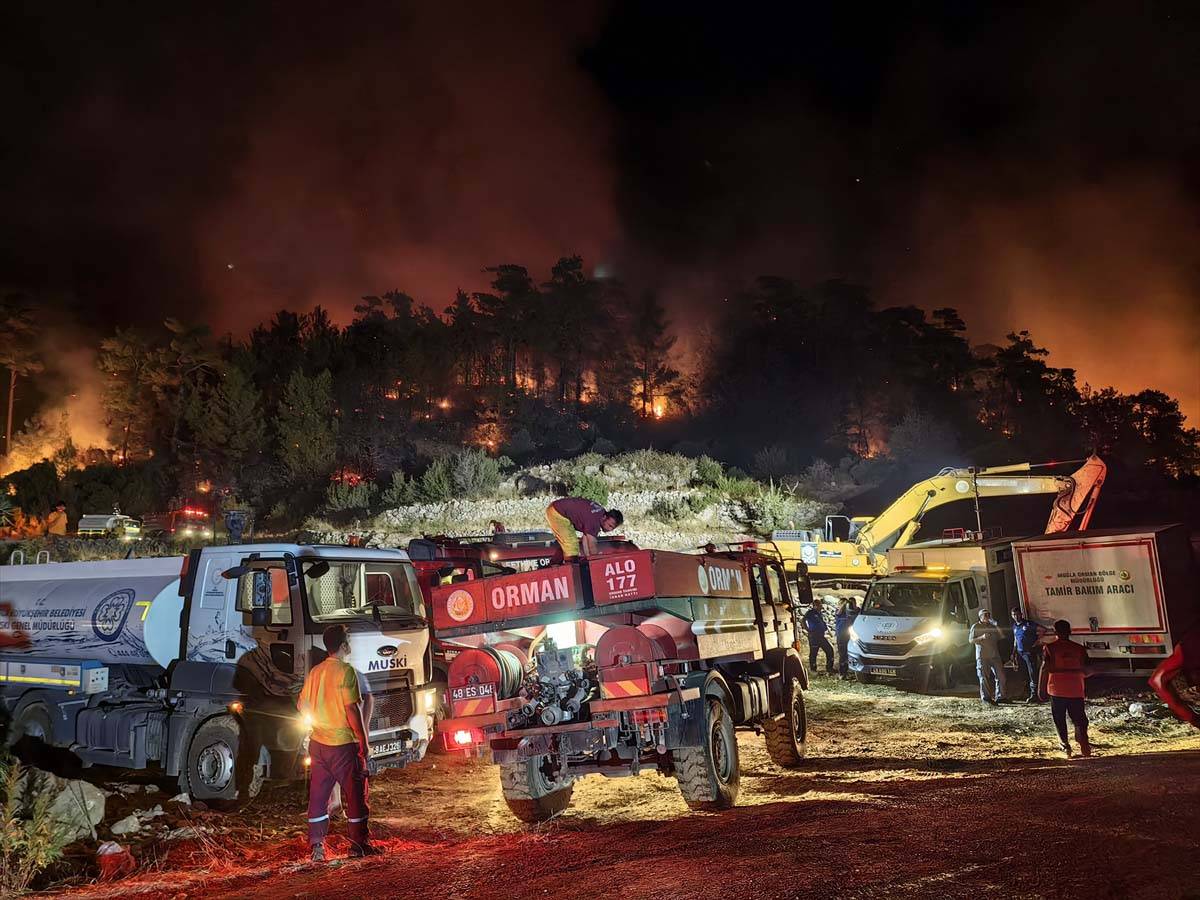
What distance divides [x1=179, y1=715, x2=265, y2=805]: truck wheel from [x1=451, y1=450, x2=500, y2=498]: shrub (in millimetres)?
32173

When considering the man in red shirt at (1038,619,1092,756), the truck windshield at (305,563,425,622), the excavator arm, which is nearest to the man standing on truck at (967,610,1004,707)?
the man in red shirt at (1038,619,1092,756)

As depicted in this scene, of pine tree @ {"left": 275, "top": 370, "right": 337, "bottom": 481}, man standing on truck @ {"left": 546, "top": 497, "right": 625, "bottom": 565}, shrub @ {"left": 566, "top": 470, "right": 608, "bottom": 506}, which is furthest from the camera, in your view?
pine tree @ {"left": 275, "top": 370, "right": 337, "bottom": 481}

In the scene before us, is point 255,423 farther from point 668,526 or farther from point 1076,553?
point 1076,553

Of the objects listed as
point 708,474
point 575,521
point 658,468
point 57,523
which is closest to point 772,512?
point 708,474

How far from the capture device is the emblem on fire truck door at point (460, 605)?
8.40m

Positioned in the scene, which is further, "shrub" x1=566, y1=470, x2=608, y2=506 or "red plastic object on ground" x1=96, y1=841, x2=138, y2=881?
"shrub" x1=566, y1=470, x2=608, y2=506

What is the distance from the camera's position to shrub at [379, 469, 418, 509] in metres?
41.6

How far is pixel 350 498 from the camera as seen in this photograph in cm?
4319

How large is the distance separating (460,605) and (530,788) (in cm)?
185

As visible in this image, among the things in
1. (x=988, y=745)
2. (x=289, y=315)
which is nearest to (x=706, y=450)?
(x=289, y=315)

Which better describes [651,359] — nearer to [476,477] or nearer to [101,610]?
[476,477]

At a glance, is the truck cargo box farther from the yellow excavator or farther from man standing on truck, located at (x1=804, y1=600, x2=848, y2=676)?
man standing on truck, located at (x1=804, y1=600, x2=848, y2=676)

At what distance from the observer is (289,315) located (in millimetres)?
67375

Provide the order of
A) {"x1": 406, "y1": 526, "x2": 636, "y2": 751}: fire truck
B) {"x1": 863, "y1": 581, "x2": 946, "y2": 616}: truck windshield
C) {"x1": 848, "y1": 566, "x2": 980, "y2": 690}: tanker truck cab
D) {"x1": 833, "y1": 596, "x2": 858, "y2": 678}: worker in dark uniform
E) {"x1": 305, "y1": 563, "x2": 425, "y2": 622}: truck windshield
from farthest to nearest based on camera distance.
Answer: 1. {"x1": 833, "y1": 596, "x2": 858, "y2": 678}: worker in dark uniform
2. {"x1": 863, "y1": 581, "x2": 946, "y2": 616}: truck windshield
3. {"x1": 848, "y1": 566, "x2": 980, "y2": 690}: tanker truck cab
4. {"x1": 406, "y1": 526, "x2": 636, "y2": 751}: fire truck
5. {"x1": 305, "y1": 563, "x2": 425, "y2": 622}: truck windshield
